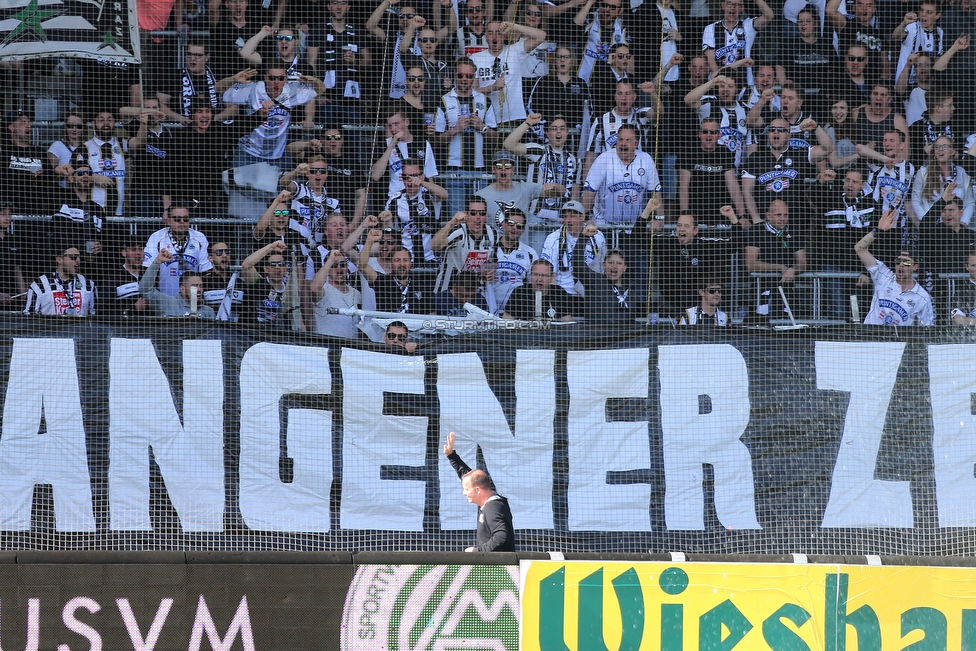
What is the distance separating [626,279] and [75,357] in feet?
14.0

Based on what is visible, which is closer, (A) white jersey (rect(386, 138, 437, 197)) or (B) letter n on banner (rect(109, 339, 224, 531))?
(B) letter n on banner (rect(109, 339, 224, 531))

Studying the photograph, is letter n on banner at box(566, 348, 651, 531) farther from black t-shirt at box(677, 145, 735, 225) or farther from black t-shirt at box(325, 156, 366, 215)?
black t-shirt at box(325, 156, 366, 215)

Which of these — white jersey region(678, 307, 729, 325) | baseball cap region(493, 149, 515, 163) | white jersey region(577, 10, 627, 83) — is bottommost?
white jersey region(678, 307, 729, 325)

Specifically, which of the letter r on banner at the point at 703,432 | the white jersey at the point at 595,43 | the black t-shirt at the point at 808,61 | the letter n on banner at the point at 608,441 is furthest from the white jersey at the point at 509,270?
the black t-shirt at the point at 808,61

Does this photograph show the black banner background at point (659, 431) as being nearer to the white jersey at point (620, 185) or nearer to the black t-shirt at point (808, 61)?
the white jersey at point (620, 185)

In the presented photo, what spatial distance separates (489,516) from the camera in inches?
264

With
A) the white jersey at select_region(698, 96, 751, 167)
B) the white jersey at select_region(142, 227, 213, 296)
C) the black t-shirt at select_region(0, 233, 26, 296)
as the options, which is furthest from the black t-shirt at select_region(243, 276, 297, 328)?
the white jersey at select_region(698, 96, 751, 167)

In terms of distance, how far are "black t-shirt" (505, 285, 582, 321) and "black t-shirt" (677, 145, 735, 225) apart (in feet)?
4.58

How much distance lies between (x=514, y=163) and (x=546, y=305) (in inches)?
57.8

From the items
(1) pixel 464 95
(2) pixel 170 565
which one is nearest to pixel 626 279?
(1) pixel 464 95

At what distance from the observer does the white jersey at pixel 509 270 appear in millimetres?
9164

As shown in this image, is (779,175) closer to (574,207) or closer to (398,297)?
(574,207)

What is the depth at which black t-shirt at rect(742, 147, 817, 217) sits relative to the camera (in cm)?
961

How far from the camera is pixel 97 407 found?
7.69 metres
